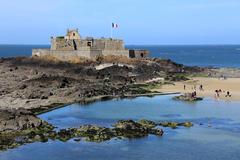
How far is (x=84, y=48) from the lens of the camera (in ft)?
201

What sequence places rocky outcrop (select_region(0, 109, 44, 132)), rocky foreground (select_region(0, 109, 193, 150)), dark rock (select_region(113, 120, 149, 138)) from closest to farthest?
rocky foreground (select_region(0, 109, 193, 150)) < dark rock (select_region(113, 120, 149, 138)) < rocky outcrop (select_region(0, 109, 44, 132))

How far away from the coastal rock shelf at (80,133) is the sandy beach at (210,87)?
Result: 16308 millimetres

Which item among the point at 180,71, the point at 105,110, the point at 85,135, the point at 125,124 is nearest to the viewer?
the point at 85,135

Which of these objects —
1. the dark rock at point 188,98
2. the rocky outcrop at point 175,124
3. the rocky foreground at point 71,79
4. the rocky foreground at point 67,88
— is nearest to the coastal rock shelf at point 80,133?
the rocky foreground at point 67,88

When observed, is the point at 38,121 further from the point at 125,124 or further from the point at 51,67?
the point at 51,67

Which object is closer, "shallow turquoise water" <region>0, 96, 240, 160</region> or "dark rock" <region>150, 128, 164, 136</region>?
"shallow turquoise water" <region>0, 96, 240, 160</region>

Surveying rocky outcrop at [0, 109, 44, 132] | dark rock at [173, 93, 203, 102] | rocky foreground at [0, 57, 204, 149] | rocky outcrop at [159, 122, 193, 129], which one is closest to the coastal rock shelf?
rocky foreground at [0, 57, 204, 149]

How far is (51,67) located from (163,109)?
75.9 ft

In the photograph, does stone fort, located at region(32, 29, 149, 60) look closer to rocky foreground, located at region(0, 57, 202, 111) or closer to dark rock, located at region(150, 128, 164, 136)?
rocky foreground, located at region(0, 57, 202, 111)

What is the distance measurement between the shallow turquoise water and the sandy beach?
3905 millimetres

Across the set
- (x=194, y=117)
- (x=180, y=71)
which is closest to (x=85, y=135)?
(x=194, y=117)

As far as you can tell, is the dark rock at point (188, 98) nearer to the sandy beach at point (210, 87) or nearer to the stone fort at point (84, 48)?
the sandy beach at point (210, 87)

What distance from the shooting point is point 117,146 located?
2614cm

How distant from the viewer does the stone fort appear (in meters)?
61.7
